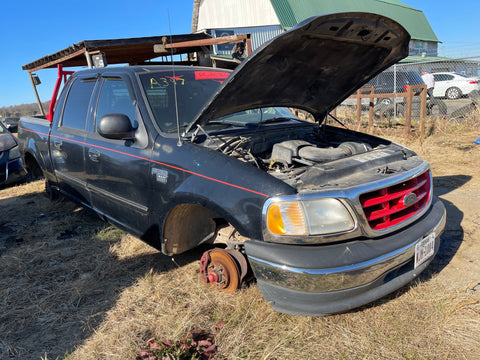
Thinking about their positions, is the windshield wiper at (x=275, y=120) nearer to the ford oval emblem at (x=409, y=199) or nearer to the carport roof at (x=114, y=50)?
the ford oval emblem at (x=409, y=199)

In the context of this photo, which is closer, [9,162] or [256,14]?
[9,162]

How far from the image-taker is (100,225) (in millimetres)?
4312

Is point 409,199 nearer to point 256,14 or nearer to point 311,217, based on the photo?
point 311,217

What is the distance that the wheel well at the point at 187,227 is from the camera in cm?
266

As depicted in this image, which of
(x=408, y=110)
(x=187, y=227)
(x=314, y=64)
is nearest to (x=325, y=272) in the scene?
(x=187, y=227)

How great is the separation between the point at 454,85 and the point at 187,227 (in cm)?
1795

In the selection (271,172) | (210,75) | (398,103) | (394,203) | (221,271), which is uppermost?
(210,75)

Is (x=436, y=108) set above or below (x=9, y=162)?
below

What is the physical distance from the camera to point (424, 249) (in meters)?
2.33

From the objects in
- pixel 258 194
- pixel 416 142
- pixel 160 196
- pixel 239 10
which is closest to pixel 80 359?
pixel 160 196

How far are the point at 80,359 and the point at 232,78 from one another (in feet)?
6.68

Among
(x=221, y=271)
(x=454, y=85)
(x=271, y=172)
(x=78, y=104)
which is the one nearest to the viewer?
(x=271, y=172)

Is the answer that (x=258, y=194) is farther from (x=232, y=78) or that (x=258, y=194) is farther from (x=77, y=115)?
(x=77, y=115)

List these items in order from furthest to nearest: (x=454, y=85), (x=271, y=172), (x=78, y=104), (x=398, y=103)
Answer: (x=454, y=85), (x=398, y=103), (x=78, y=104), (x=271, y=172)
